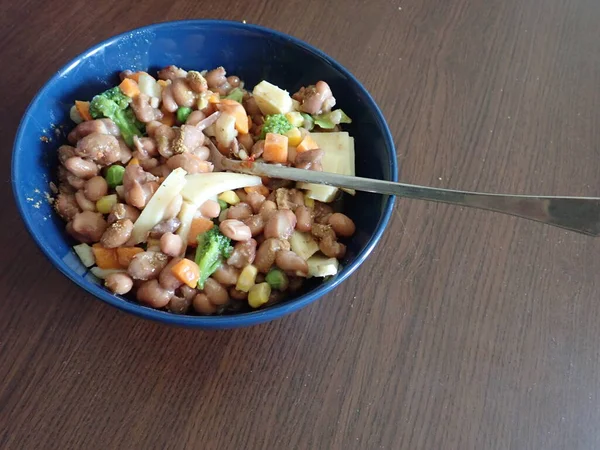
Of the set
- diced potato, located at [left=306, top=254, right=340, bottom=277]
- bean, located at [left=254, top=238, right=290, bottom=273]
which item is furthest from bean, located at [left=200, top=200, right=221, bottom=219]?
diced potato, located at [left=306, top=254, right=340, bottom=277]

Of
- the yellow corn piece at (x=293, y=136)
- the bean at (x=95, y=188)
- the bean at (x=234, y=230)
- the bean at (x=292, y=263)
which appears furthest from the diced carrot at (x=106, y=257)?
the yellow corn piece at (x=293, y=136)

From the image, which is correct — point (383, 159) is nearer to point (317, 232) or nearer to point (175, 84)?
point (317, 232)

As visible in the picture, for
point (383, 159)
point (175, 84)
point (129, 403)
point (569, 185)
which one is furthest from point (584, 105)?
point (129, 403)

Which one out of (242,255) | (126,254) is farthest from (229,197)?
(126,254)

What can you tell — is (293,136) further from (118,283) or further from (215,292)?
(118,283)

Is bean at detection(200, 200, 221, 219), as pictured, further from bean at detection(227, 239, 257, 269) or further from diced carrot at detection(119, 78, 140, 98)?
diced carrot at detection(119, 78, 140, 98)

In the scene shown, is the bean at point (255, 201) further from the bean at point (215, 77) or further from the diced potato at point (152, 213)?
the bean at point (215, 77)

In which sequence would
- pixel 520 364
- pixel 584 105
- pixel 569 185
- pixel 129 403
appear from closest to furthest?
pixel 129 403 → pixel 520 364 → pixel 569 185 → pixel 584 105
